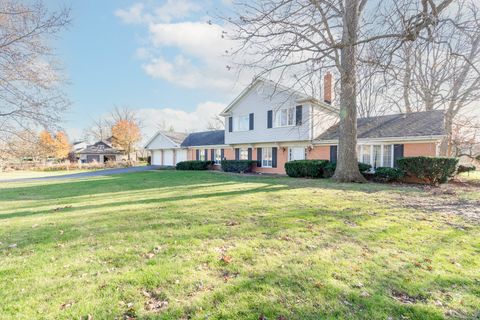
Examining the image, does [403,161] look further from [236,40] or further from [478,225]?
[236,40]

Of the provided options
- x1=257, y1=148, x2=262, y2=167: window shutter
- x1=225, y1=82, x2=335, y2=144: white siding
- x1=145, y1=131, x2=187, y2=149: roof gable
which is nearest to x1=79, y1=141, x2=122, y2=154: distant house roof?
x1=145, y1=131, x2=187, y2=149: roof gable

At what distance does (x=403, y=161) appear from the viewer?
13.4m

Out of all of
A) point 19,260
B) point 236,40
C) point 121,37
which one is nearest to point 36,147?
point 121,37

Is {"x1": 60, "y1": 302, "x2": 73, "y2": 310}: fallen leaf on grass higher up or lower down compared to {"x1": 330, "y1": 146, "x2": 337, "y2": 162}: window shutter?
lower down

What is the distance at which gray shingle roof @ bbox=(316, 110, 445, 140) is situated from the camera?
14156mm

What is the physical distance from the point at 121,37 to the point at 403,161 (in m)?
16.7

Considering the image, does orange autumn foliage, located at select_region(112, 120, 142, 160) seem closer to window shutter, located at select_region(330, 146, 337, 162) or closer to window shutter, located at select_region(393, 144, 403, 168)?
window shutter, located at select_region(330, 146, 337, 162)

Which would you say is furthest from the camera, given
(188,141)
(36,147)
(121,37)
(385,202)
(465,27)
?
(188,141)

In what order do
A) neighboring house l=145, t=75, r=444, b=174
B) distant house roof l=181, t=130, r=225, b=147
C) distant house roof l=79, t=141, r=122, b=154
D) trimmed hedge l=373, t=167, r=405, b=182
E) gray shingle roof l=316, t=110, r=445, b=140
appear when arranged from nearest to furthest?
trimmed hedge l=373, t=167, r=405, b=182 < gray shingle roof l=316, t=110, r=445, b=140 < neighboring house l=145, t=75, r=444, b=174 < distant house roof l=181, t=130, r=225, b=147 < distant house roof l=79, t=141, r=122, b=154

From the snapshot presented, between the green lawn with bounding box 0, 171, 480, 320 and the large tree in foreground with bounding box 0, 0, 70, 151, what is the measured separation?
5305 millimetres

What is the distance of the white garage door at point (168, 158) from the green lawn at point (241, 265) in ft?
81.0

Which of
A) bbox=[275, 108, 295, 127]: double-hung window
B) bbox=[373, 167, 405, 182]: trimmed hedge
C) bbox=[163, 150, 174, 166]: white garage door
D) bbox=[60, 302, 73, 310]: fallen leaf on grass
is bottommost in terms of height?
bbox=[60, 302, 73, 310]: fallen leaf on grass

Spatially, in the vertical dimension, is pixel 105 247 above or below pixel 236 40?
below

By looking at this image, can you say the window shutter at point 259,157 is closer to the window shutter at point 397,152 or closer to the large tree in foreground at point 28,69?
the window shutter at point 397,152
